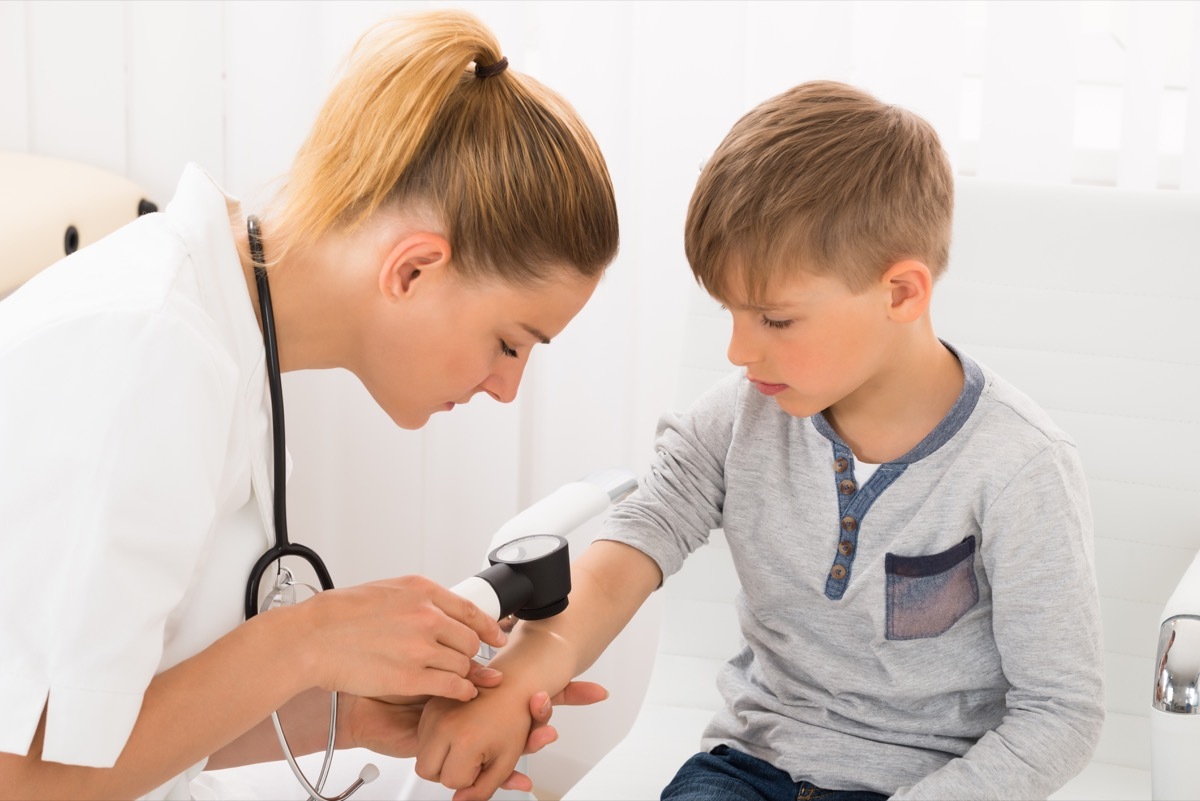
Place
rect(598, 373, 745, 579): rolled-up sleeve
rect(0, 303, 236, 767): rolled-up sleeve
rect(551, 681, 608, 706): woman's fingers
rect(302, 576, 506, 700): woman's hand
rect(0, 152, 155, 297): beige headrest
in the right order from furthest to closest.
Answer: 1. rect(0, 152, 155, 297): beige headrest
2. rect(598, 373, 745, 579): rolled-up sleeve
3. rect(551, 681, 608, 706): woman's fingers
4. rect(302, 576, 506, 700): woman's hand
5. rect(0, 303, 236, 767): rolled-up sleeve

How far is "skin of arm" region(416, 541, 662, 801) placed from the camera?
1.01m

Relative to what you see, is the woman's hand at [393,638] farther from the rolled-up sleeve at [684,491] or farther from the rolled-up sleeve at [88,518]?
the rolled-up sleeve at [684,491]

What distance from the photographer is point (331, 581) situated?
3.44 feet

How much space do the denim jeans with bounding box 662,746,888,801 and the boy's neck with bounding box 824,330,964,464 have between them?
29 cm

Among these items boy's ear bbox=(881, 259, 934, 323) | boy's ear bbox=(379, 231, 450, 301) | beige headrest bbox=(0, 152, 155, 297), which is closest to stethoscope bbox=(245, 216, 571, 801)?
boy's ear bbox=(379, 231, 450, 301)

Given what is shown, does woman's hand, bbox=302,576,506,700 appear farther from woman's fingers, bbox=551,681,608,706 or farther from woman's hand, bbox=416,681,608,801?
woman's fingers, bbox=551,681,608,706

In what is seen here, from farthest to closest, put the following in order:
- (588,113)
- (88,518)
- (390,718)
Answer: (588,113), (390,718), (88,518)

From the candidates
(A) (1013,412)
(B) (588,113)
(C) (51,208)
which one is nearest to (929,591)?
(A) (1013,412)

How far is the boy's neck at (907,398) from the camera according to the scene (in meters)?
1.12

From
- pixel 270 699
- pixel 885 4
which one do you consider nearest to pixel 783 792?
pixel 270 699

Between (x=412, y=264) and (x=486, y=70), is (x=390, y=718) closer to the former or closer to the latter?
(x=412, y=264)

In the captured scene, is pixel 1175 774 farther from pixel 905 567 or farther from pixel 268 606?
pixel 268 606

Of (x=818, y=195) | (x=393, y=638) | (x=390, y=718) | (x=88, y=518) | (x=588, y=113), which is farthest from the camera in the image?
(x=588, y=113)

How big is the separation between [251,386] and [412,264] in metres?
0.16
